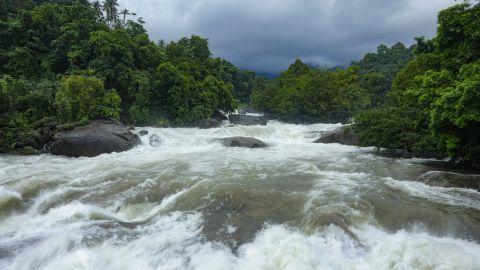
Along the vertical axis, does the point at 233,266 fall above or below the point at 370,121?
below

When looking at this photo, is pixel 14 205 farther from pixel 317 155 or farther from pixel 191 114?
pixel 191 114

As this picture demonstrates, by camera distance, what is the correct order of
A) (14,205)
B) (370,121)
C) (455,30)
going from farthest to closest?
(370,121)
(455,30)
(14,205)

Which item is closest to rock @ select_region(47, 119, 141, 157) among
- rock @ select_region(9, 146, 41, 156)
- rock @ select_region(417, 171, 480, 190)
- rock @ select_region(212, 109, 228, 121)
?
rock @ select_region(9, 146, 41, 156)

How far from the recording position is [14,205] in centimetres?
741

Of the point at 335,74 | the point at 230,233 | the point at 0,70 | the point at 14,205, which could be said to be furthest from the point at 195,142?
the point at 335,74

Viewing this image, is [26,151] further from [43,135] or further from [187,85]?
[187,85]

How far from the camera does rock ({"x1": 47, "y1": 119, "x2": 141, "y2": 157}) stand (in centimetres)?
1465

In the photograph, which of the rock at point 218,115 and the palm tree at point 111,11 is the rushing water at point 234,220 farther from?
the palm tree at point 111,11

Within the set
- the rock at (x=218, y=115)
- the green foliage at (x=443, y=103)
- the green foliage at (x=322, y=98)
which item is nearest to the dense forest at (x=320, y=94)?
the green foliage at (x=322, y=98)

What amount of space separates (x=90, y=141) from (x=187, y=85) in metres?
12.3

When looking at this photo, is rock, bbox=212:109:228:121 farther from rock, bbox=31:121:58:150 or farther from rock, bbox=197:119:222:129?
rock, bbox=31:121:58:150

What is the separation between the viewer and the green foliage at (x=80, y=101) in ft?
58.2

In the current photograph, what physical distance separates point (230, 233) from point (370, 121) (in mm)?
10301

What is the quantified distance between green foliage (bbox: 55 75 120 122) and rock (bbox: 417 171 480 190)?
1503 cm
